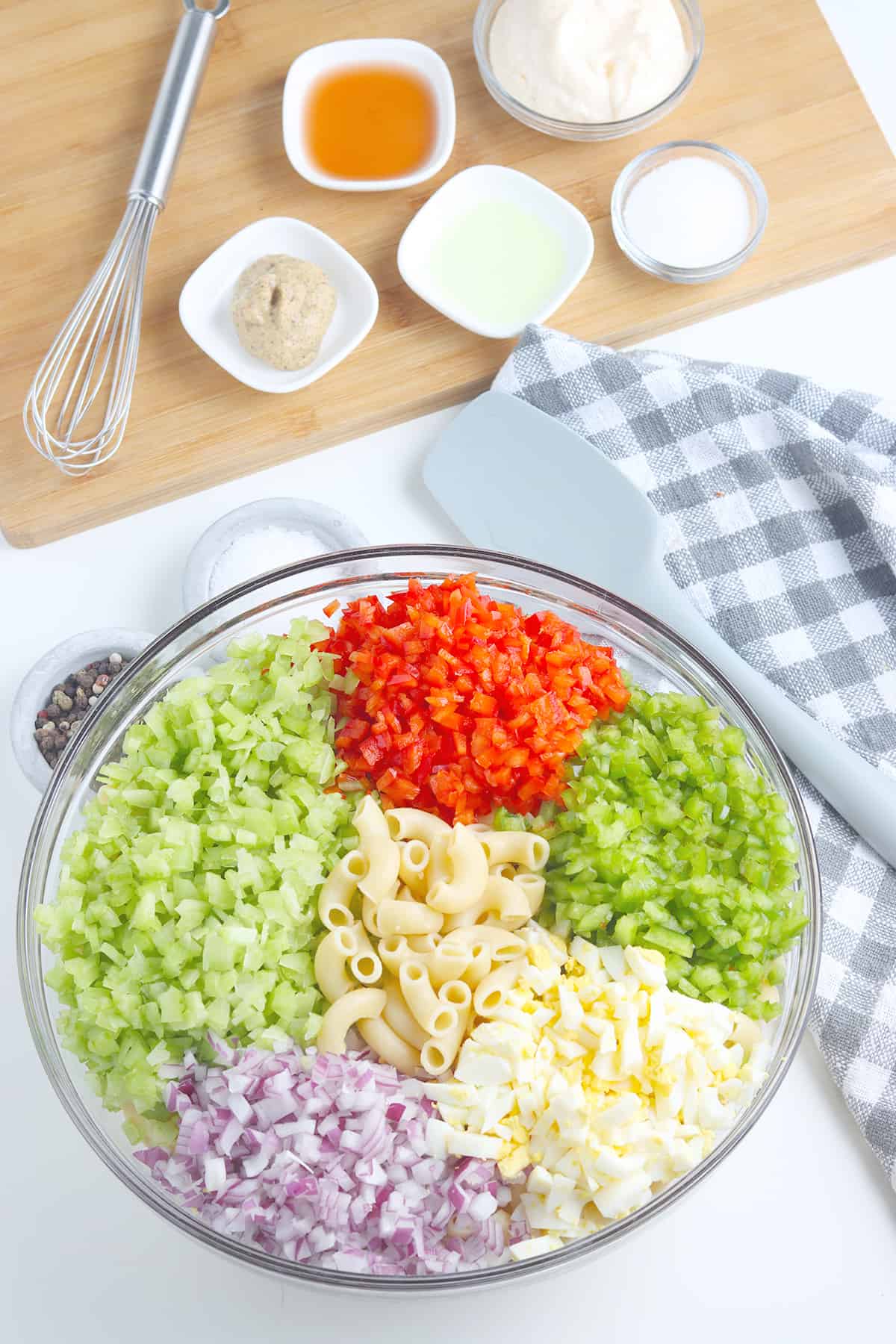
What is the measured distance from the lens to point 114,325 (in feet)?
7.06

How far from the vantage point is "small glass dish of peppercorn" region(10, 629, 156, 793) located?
182cm

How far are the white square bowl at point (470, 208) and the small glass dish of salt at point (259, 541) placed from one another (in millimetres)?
433

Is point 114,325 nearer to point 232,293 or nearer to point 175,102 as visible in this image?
point 232,293

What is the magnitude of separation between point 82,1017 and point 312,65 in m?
1.74

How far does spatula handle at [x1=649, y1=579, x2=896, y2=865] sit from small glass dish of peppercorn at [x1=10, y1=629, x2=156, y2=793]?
0.88m

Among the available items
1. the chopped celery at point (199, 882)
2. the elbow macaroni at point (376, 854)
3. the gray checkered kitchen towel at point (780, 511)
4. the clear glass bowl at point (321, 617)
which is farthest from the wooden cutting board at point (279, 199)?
the elbow macaroni at point (376, 854)

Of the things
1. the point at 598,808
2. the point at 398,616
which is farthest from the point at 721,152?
the point at 598,808

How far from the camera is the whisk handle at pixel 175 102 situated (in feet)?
6.97

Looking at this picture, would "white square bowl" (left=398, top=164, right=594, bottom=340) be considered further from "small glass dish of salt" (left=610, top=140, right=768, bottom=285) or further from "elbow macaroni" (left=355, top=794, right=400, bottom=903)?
"elbow macaroni" (left=355, top=794, right=400, bottom=903)

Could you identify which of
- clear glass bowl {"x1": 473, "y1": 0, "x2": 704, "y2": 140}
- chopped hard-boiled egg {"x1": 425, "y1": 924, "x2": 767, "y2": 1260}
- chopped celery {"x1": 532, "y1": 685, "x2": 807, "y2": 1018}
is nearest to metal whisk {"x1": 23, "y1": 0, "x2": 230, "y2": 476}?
clear glass bowl {"x1": 473, "y1": 0, "x2": 704, "y2": 140}

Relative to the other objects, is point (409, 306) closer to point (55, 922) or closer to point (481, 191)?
point (481, 191)

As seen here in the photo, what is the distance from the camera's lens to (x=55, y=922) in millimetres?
1438

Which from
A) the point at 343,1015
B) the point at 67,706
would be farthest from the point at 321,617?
the point at 343,1015

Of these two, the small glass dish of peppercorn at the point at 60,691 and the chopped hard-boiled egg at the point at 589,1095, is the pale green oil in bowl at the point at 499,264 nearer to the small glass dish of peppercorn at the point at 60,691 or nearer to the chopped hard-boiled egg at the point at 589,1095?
the small glass dish of peppercorn at the point at 60,691
